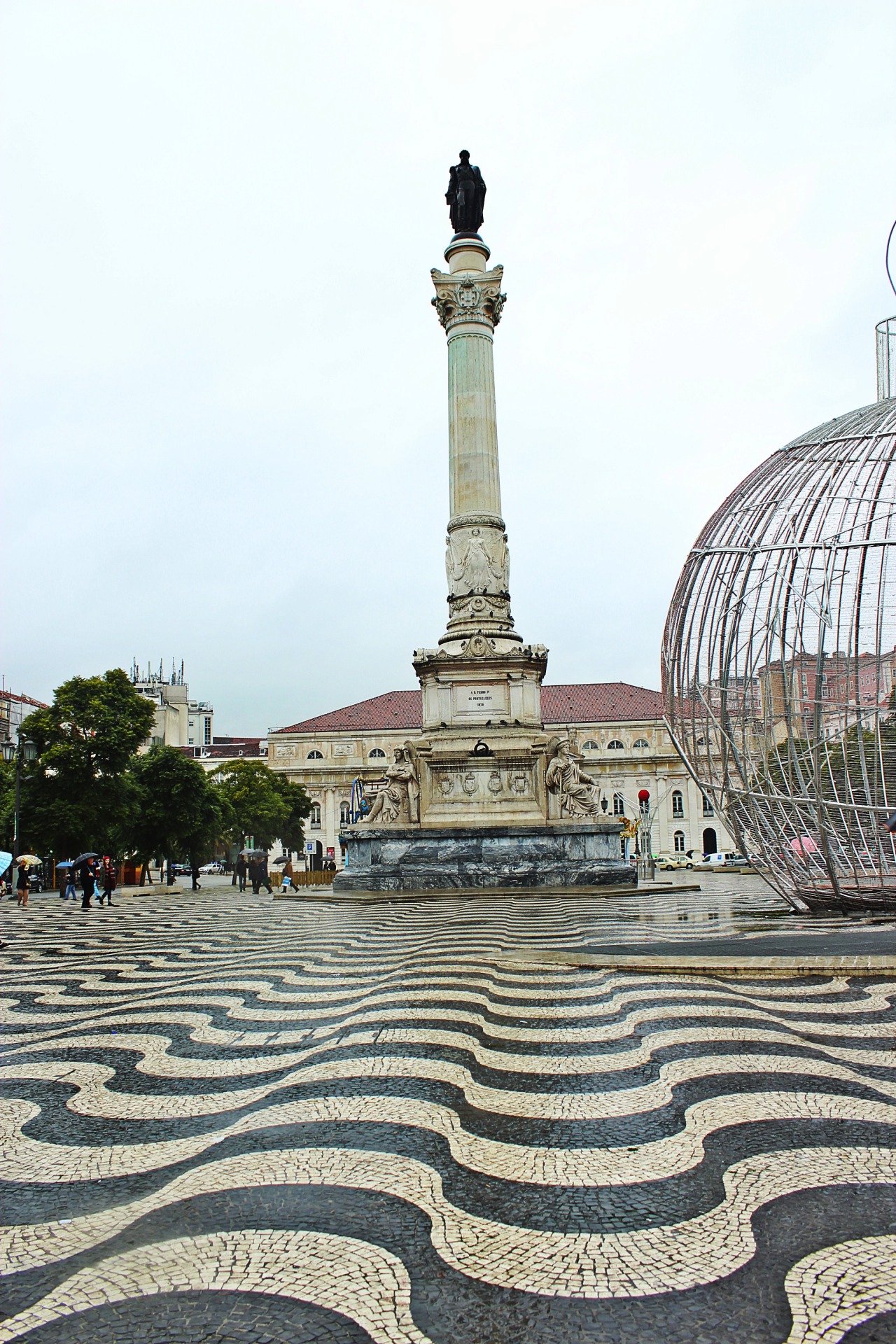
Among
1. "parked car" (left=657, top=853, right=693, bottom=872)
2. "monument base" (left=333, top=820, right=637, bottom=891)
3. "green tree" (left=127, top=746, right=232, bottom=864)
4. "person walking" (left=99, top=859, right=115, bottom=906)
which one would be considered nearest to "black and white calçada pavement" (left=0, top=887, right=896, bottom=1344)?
"monument base" (left=333, top=820, right=637, bottom=891)

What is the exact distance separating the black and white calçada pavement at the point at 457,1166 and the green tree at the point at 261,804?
4028cm

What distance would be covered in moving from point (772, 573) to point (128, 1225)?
29.3 feet

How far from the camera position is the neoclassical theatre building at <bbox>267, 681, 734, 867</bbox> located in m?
67.1

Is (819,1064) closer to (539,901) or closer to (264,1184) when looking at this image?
(264,1184)

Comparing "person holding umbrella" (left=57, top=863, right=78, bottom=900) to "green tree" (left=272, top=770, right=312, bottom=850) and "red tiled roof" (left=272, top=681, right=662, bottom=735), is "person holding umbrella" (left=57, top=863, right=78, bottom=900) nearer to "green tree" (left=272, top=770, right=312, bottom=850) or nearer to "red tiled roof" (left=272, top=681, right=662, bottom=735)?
"green tree" (left=272, top=770, right=312, bottom=850)

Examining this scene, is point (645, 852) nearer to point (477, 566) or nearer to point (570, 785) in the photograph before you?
point (477, 566)

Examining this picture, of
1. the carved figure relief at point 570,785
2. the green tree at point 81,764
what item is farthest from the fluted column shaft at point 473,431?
the green tree at point 81,764

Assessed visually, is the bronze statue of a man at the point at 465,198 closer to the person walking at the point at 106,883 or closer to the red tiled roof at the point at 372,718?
the person walking at the point at 106,883

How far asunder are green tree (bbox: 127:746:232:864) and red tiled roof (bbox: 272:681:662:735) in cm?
3807

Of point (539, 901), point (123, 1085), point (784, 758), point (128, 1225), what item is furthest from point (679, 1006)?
point (539, 901)

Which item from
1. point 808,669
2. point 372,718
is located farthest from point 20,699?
point 808,669

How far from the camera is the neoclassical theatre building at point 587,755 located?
67.1 meters

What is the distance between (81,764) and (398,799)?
1365cm

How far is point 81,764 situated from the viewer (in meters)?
28.3
